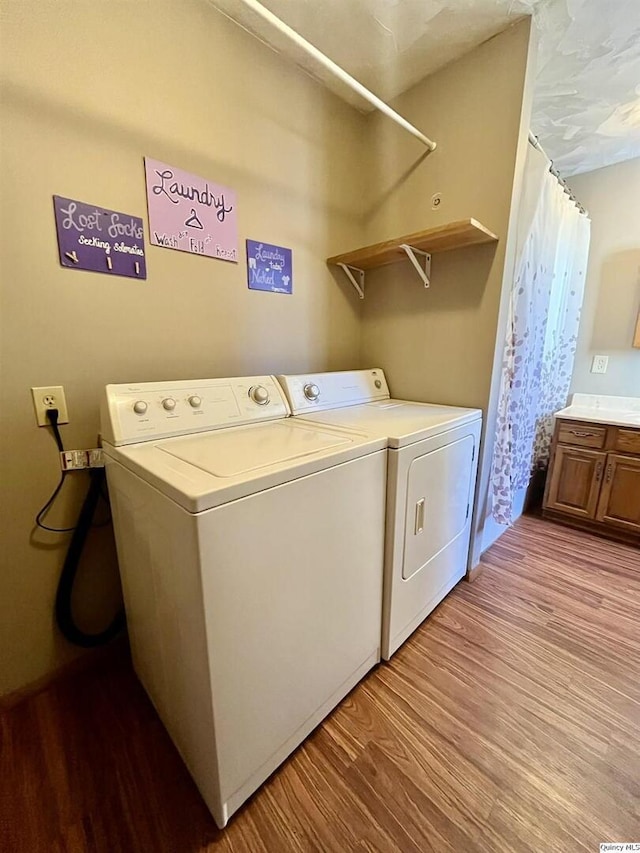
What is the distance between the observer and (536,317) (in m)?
1.96

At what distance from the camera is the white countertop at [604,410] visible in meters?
2.26

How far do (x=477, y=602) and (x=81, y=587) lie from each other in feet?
5.86

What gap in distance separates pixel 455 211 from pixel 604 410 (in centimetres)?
190

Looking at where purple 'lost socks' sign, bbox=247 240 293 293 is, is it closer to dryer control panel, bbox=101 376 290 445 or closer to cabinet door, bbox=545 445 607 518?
dryer control panel, bbox=101 376 290 445

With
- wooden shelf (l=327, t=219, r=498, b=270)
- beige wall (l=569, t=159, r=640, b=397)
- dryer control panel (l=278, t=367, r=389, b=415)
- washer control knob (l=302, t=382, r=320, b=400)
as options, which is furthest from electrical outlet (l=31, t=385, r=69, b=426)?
beige wall (l=569, t=159, r=640, b=397)

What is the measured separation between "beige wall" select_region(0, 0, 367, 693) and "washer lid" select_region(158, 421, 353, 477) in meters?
0.43

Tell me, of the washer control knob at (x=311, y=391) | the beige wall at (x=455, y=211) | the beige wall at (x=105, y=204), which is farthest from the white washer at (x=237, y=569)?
the beige wall at (x=455, y=211)

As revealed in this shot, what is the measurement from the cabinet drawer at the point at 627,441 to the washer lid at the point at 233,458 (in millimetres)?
1921

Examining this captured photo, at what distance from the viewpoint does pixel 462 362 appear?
181cm

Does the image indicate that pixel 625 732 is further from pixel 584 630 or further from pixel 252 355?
pixel 252 355

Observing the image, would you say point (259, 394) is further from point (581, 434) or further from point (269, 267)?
point (581, 434)

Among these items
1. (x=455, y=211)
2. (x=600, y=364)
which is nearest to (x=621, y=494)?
(x=600, y=364)

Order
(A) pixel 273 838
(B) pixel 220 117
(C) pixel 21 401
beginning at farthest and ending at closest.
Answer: (B) pixel 220 117 → (C) pixel 21 401 → (A) pixel 273 838

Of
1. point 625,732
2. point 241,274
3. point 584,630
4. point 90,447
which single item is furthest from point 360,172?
point 625,732
